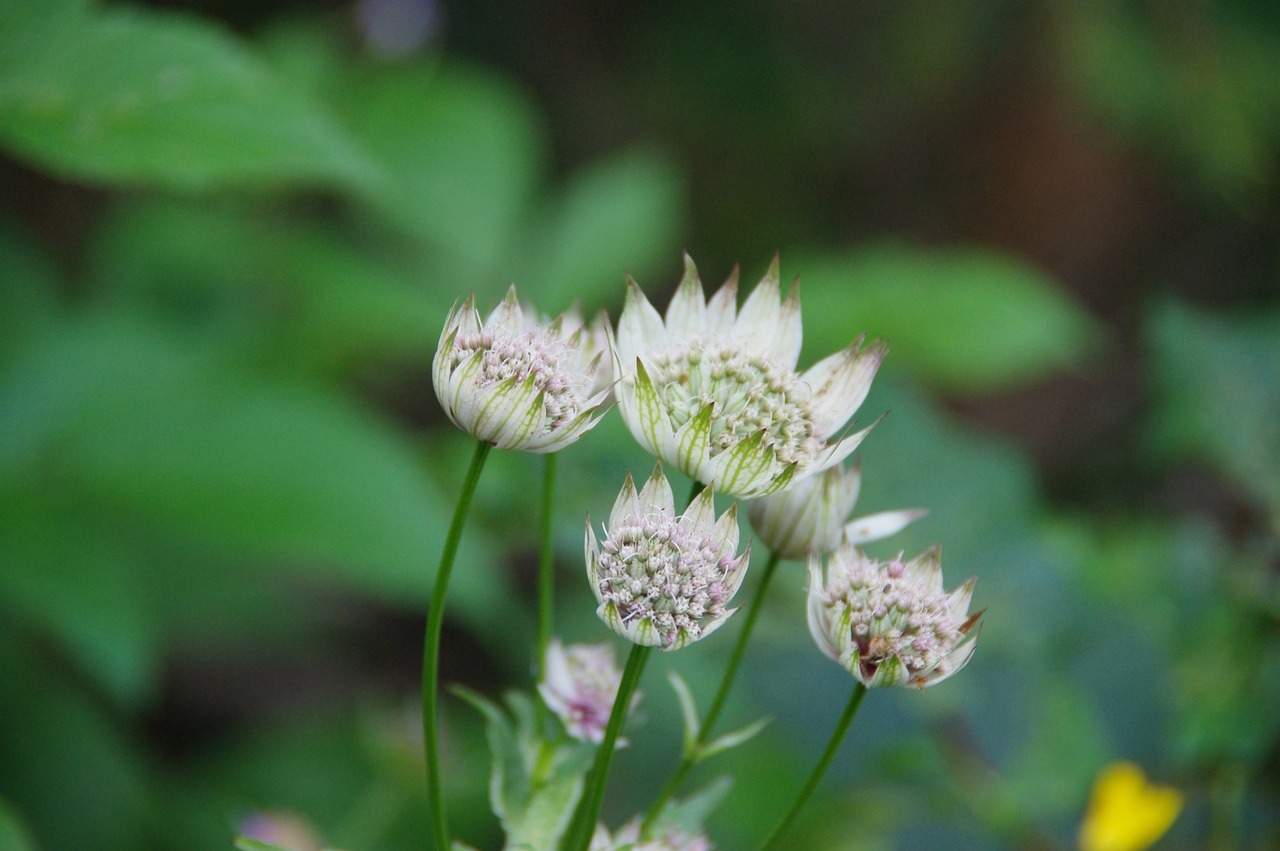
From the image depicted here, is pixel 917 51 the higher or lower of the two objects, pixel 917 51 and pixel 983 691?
the higher

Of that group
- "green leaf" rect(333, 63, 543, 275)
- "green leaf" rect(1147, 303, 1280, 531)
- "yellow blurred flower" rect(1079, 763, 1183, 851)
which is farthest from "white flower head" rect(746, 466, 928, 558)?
"green leaf" rect(333, 63, 543, 275)

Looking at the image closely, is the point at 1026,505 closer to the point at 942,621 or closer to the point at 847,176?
the point at 942,621

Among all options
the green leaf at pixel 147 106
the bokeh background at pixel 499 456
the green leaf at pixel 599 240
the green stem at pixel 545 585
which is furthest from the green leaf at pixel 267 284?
the green stem at pixel 545 585

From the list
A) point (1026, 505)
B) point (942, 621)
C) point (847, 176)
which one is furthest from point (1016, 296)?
point (942, 621)

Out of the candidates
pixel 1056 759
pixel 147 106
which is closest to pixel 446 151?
pixel 147 106

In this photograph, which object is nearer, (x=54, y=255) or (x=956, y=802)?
(x=956, y=802)

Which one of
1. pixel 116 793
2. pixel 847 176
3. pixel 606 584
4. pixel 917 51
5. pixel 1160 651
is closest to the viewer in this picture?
pixel 606 584
